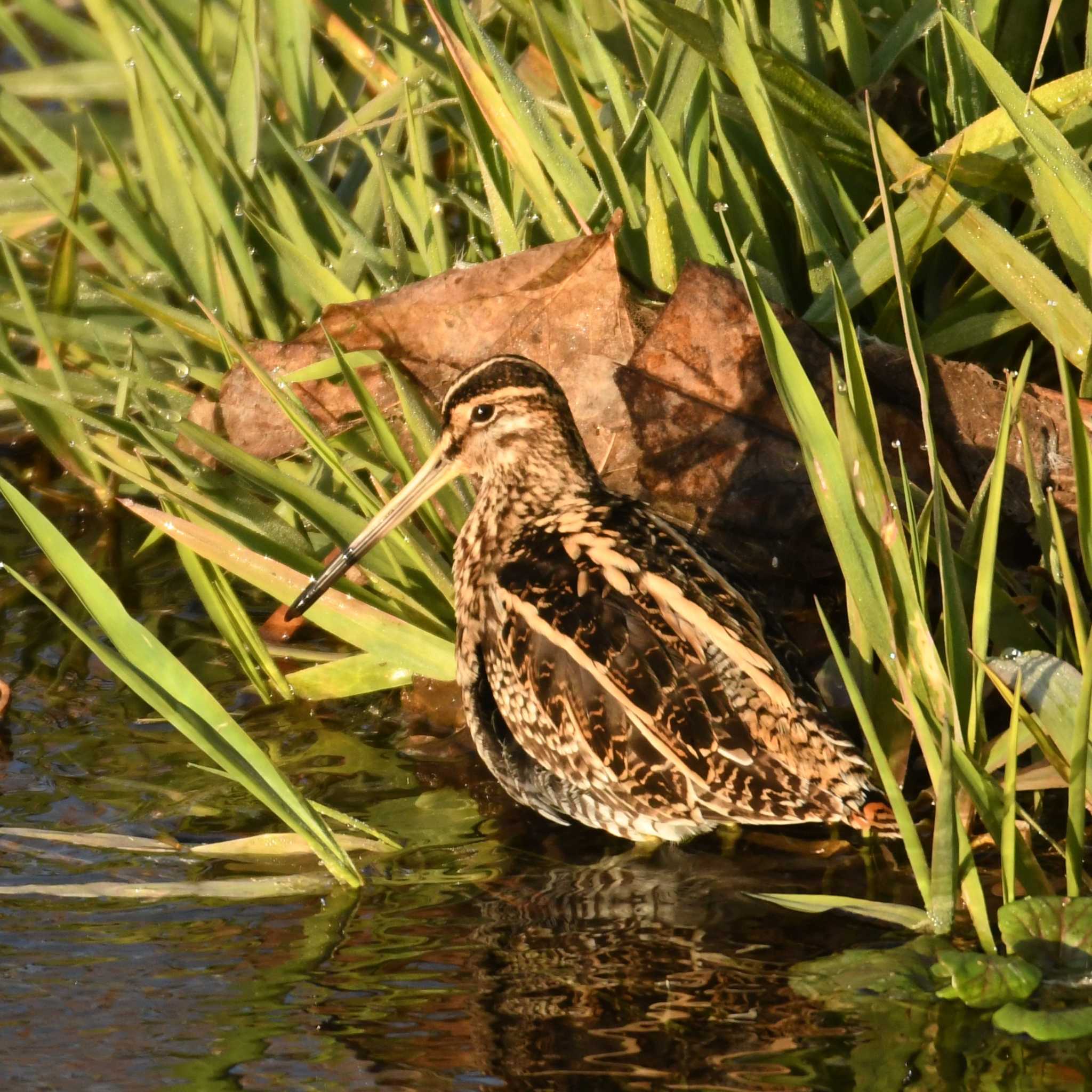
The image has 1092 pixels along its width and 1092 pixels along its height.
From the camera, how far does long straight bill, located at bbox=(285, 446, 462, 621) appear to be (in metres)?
4.08

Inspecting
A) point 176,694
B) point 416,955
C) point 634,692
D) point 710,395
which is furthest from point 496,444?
point 416,955

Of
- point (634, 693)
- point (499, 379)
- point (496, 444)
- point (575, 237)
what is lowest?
point (634, 693)

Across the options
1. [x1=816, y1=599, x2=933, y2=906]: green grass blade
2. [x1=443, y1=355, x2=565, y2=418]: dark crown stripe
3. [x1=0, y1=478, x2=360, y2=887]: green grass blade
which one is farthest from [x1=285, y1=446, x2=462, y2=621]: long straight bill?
[x1=816, y1=599, x2=933, y2=906]: green grass blade

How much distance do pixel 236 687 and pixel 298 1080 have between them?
5.46 feet

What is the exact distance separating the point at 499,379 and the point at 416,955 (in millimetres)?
1388

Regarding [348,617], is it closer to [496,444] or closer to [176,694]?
[496,444]

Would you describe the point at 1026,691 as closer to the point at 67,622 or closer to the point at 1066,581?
the point at 1066,581

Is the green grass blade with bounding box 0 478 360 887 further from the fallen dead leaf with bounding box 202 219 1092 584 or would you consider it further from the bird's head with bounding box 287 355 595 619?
the fallen dead leaf with bounding box 202 219 1092 584

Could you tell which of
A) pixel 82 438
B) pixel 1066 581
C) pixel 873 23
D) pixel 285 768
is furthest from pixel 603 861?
pixel 873 23

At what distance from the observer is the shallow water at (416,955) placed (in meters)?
2.85

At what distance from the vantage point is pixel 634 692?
3537mm

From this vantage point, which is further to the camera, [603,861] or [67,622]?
[603,861]

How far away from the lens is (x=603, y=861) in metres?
3.67

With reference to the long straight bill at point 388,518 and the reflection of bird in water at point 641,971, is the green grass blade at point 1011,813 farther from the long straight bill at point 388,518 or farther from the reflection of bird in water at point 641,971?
the long straight bill at point 388,518
